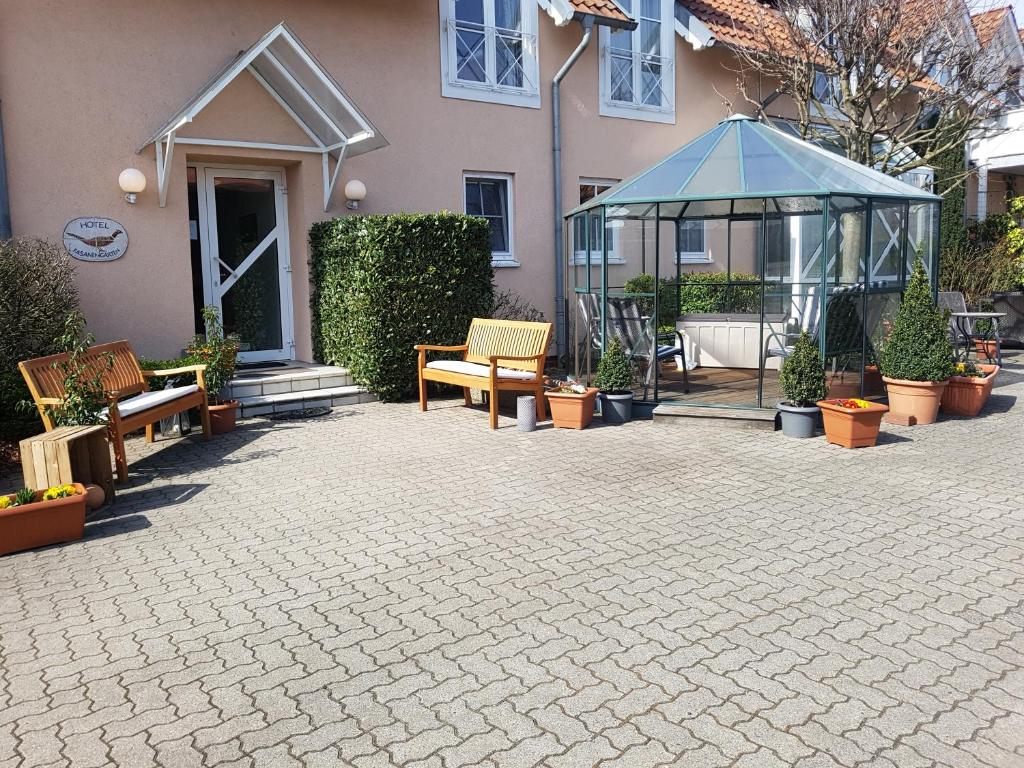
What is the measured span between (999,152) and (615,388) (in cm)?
1320

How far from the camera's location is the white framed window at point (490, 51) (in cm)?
1158

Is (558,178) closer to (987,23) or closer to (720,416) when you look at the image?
(720,416)

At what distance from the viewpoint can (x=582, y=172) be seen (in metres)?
13.1

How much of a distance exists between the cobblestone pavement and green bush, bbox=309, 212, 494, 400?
288 cm

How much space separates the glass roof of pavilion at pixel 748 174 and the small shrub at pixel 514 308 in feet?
10.4

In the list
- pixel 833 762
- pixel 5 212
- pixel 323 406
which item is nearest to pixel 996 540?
pixel 833 762

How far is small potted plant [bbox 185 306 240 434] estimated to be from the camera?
832cm

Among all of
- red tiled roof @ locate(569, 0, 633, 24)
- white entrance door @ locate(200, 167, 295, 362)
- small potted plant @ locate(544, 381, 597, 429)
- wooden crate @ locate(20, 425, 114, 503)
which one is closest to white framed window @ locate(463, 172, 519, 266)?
red tiled roof @ locate(569, 0, 633, 24)

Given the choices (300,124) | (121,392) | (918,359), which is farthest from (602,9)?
(121,392)

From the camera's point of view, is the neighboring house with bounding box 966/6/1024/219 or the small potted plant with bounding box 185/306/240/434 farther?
the neighboring house with bounding box 966/6/1024/219

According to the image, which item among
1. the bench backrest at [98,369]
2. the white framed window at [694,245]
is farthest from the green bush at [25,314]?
the white framed window at [694,245]

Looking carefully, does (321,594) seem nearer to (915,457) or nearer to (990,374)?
(915,457)

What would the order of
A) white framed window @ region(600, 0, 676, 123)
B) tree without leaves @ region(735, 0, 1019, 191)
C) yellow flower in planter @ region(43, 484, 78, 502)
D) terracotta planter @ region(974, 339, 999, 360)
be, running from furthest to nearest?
1. white framed window @ region(600, 0, 676, 123)
2. terracotta planter @ region(974, 339, 999, 360)
3. tree without leaves @ region(735, 0, 1019, 191)
4. yellow flower in planter @ region(43, 484, 78, 502)

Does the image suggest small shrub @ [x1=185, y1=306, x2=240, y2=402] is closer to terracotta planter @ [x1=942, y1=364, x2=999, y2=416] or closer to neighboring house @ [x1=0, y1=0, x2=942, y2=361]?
neighboring house @ [x1=0, y1=0, x2=942, y2=361]
